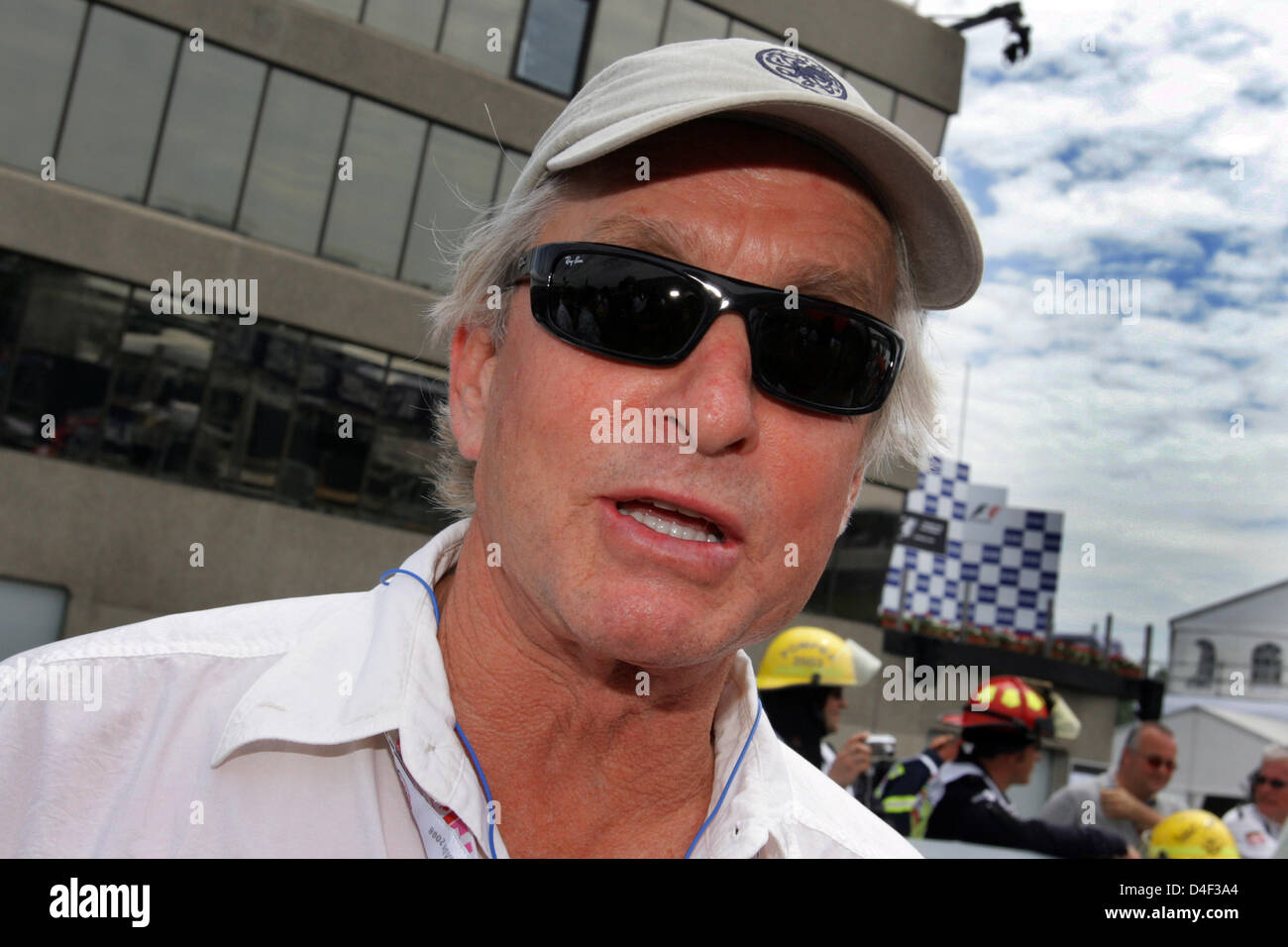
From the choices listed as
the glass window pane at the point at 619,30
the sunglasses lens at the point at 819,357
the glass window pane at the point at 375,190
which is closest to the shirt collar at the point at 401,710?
the sunglasses lens at the point at 819,357

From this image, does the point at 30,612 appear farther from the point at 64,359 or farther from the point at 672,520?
the point at 672,520

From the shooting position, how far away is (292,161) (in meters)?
14.4

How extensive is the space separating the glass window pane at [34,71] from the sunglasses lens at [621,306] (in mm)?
14447

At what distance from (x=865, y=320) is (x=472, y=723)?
32.1 inches

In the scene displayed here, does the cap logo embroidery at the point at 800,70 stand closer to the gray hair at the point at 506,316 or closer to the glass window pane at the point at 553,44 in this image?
the gray hair at the point at 506,316

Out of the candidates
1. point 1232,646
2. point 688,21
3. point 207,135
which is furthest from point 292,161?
point 1232,646

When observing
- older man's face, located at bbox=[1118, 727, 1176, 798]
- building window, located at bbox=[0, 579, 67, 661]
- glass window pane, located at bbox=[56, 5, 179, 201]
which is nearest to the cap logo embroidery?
older man's face, located at bbox=[1118, 727, 1176, 798]

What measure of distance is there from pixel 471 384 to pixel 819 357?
0.62m

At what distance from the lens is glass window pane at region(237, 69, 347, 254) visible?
14.2 meters

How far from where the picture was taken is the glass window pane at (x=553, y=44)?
15.9 m

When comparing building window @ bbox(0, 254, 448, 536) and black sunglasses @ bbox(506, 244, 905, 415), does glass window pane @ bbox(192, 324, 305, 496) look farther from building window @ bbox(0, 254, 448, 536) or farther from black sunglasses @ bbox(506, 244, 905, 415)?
black sunglasses @ bbox(506, 244, 905, 415)

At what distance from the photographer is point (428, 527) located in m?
15.3
